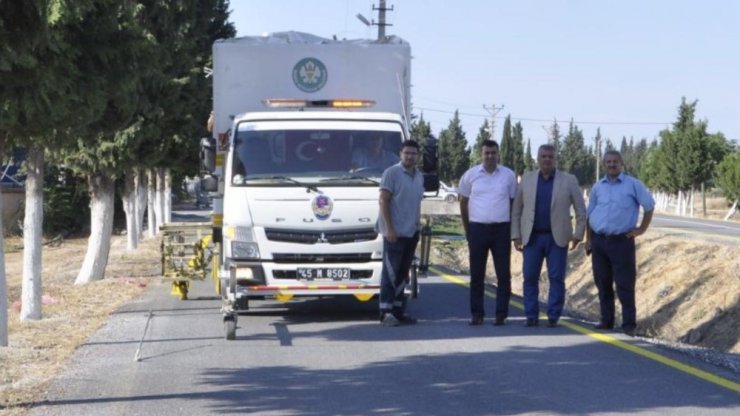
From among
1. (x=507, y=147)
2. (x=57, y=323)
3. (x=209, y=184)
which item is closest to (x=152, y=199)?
(x=57, y=323)

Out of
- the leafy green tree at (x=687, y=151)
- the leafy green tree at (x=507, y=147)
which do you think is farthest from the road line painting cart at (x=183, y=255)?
the leafy green tree at (x=507, y=147)

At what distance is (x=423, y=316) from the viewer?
43.4 feet

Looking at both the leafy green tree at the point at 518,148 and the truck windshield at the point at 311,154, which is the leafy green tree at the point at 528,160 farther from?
the truck windshield at the point at 311,154

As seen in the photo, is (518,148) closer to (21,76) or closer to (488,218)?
(488,218)

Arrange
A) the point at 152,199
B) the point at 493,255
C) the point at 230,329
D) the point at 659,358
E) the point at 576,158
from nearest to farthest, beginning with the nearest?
the point at 659,358 < the point at 230,329 < the point at 493,255 < the point at 152,199 < the point at 576,158

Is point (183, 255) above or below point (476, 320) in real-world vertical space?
above

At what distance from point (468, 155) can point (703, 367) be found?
3096 inches

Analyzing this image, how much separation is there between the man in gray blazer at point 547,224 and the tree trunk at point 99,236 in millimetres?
11607

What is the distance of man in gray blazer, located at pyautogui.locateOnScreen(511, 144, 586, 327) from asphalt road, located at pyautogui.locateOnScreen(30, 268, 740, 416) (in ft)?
1.42

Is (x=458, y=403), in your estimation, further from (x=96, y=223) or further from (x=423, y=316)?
(x=96, y=223)

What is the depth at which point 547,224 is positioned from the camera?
39.4ft

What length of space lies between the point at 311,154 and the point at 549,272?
303 centimetres

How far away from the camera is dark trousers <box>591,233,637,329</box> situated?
11.9 metres

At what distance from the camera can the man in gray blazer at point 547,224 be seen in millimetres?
11906
